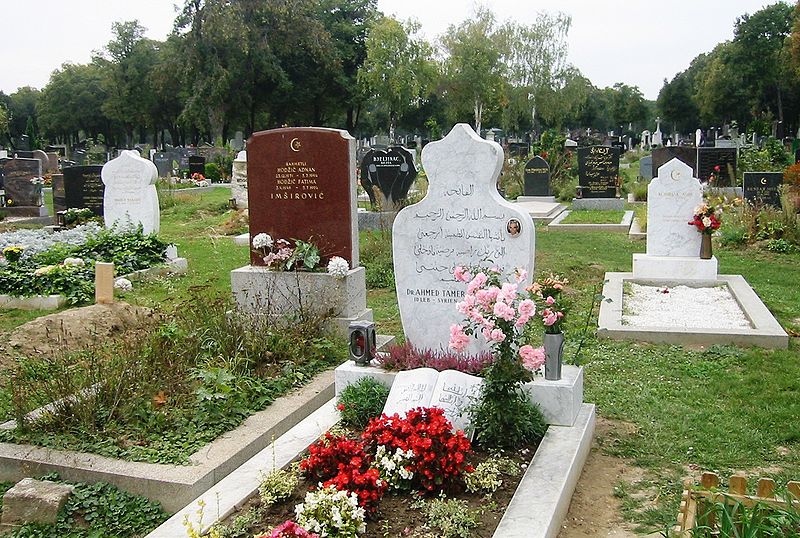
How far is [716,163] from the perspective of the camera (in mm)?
21906

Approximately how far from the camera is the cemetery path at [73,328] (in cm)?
768

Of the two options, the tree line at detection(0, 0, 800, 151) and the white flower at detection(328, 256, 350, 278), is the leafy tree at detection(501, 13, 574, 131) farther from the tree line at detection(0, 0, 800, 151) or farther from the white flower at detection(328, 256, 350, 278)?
the white flower at detection(328, 256, 350, 278)

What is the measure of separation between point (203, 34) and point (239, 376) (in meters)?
41.7

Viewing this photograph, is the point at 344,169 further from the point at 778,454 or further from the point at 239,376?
the point at 778,454

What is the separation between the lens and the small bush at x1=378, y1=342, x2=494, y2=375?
595 cm

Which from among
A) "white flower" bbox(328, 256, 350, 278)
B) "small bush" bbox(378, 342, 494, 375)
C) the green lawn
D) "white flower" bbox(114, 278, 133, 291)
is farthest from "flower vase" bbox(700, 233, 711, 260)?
"white flower" bbox(114, 278, 133, 291)

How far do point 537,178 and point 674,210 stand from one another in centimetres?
1116

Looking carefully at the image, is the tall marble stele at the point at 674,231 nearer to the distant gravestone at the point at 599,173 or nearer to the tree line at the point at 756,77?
the distant gravestone at the point at 599,173

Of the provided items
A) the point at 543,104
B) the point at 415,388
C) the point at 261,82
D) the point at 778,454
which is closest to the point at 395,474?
the point at 415,388

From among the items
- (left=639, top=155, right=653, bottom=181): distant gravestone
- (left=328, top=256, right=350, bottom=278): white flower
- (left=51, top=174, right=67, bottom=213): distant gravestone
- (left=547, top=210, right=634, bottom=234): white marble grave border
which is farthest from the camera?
(left=639, top=155, right=653, bottom=181): distant gravestone

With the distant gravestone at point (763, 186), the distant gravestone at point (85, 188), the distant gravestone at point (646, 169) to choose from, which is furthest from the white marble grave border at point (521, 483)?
the distant gravestone at point (646, 169)

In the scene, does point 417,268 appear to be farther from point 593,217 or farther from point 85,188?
point 85,188

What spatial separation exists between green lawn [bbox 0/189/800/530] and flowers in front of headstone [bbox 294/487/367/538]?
5.32 ft

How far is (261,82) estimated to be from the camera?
1921 inches
